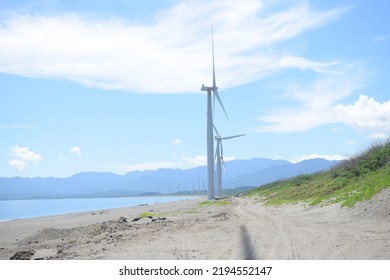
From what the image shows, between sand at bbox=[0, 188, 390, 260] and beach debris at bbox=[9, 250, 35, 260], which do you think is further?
beach debris at bbox=[9, 250, 35, 260]

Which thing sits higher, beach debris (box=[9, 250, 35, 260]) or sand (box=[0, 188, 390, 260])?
sand (box=[0, 188, 390, 260])

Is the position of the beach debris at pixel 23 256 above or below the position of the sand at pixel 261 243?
below

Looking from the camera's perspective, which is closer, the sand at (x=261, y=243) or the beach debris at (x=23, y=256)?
the sand at (x=261, y=243)

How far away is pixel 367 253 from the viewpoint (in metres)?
13.4

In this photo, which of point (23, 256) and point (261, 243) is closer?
point (261, 243)

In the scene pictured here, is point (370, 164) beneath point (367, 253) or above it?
above

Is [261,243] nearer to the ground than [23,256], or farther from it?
farther from it
